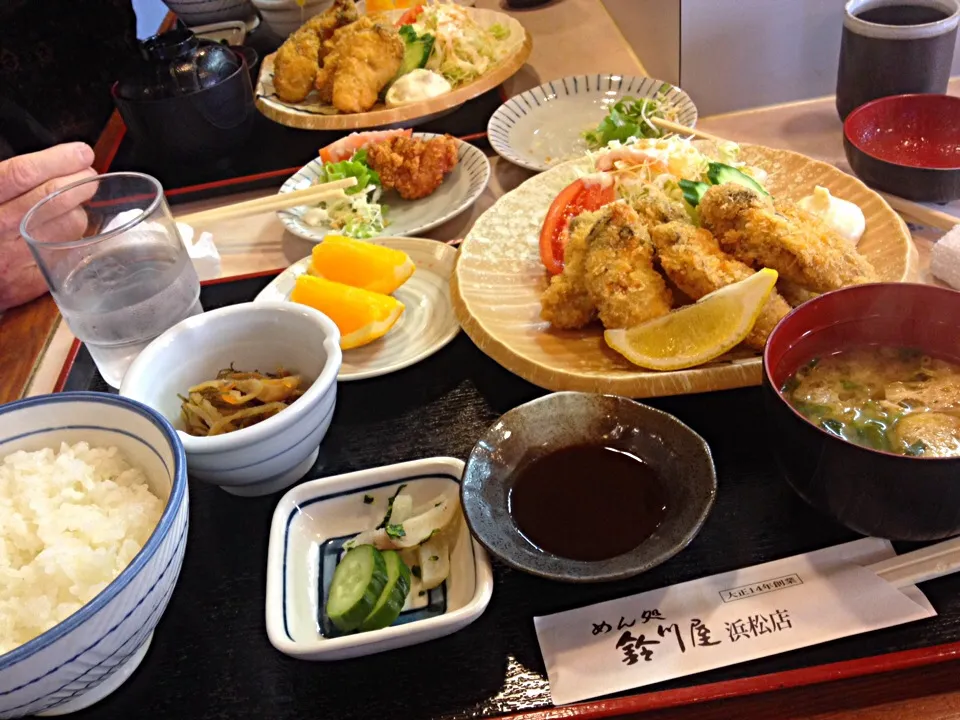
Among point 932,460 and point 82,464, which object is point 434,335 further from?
point 932,460

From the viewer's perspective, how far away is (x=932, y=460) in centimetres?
93

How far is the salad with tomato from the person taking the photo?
177 cm

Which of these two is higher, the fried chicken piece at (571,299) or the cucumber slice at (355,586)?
the fried chicken piece at (571,299)

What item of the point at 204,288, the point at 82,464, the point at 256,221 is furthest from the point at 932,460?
the point at 256,221

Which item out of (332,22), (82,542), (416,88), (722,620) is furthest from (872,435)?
(332,22)

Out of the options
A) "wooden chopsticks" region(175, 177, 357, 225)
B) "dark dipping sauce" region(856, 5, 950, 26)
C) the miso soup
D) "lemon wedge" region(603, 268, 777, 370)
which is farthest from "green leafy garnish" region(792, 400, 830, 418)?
"dark dipping sauce" region(856, 5, 950, 26)

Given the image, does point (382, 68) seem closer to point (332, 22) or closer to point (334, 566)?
point (332, 22)

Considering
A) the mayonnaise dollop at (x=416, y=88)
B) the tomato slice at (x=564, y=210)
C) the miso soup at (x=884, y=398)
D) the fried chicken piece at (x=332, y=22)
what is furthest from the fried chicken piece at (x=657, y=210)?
the fried chicken piece at (x=332, y=22)

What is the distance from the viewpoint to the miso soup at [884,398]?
1100 mm

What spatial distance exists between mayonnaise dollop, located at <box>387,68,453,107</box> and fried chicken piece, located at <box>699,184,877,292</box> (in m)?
1.55

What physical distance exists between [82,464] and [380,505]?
51 cm

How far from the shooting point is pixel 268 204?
2.12 m

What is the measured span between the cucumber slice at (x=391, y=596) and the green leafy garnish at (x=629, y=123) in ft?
5.45

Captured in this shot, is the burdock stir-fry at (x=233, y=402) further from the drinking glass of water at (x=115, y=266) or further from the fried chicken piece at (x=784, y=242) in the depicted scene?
the fried chicken piece at (x=784, y=242)
